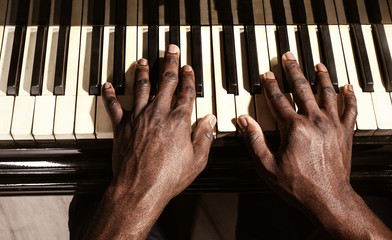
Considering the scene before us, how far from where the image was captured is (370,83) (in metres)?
1.13

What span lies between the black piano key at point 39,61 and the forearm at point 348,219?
34.4 inches

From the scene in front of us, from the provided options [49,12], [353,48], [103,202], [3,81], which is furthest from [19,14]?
[353,48]

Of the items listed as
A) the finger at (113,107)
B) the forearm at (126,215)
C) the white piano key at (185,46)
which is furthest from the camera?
the white piano key at (185,46)

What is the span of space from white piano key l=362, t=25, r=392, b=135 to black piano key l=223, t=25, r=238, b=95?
17.1 inches

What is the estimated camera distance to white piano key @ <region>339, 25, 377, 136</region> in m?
1.10

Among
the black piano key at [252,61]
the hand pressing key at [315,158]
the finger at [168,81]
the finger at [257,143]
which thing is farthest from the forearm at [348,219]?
the finger at [168,81]

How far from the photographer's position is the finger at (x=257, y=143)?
3.36 ft

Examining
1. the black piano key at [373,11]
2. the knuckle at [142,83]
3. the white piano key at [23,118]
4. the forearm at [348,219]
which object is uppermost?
the black piano key at [373,11]

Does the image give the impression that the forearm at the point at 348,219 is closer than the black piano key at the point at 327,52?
Yes

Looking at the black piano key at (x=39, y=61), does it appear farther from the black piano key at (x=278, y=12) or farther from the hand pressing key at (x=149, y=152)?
the black piano key at (x=278, y=12)

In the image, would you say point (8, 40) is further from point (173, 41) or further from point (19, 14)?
point (173, 41)

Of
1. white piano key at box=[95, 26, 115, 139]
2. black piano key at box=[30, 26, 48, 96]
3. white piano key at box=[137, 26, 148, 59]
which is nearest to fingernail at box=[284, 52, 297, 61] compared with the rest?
white piano key at box=[137, 26, 148, 59]

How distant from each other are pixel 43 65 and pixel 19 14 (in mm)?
174

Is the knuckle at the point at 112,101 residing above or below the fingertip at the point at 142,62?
below
